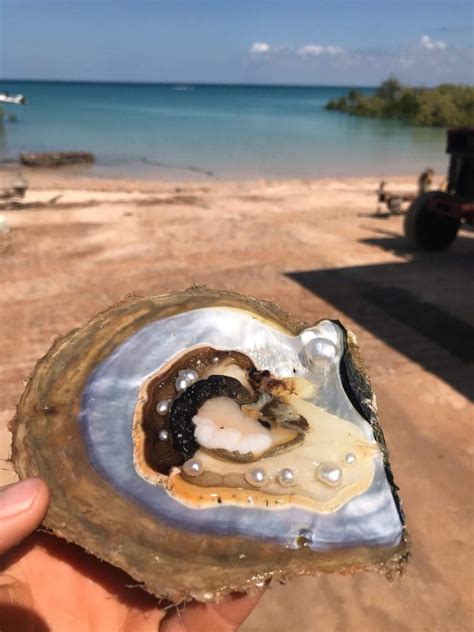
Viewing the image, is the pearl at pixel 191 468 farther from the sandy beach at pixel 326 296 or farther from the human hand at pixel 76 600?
the sandy beach at pixel 326 296

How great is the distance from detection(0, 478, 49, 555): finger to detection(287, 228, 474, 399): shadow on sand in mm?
3985

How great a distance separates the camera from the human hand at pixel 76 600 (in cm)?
136

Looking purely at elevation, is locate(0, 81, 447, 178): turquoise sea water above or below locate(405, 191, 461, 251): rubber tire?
above

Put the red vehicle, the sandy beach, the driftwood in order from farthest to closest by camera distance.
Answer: the driftwood, the red vehicle, the sandy beach

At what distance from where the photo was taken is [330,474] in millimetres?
1428

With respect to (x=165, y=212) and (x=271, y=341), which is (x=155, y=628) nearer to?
(x=271, y=341)

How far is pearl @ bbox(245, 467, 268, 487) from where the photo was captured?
55.8 inches

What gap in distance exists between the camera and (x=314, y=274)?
7008 millimetres

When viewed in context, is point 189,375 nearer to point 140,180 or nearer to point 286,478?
point 286,478

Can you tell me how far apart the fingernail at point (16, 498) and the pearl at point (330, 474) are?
2.32 ft

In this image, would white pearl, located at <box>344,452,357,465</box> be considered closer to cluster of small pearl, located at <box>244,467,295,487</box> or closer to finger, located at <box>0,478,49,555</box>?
cluster of small pearl, located at <box>244,467,295,487</box>

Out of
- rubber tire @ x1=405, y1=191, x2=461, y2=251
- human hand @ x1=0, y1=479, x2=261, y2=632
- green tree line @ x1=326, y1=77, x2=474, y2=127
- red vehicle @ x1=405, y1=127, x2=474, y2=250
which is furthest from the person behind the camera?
green tree line @ x1=326, y1=77, x2=474, y2=127

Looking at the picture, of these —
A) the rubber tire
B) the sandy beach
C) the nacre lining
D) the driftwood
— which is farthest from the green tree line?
the nacre lining

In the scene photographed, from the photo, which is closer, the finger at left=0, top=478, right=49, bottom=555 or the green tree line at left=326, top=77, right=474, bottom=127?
the finger at left=0, top=478, right=49, bottom=555
